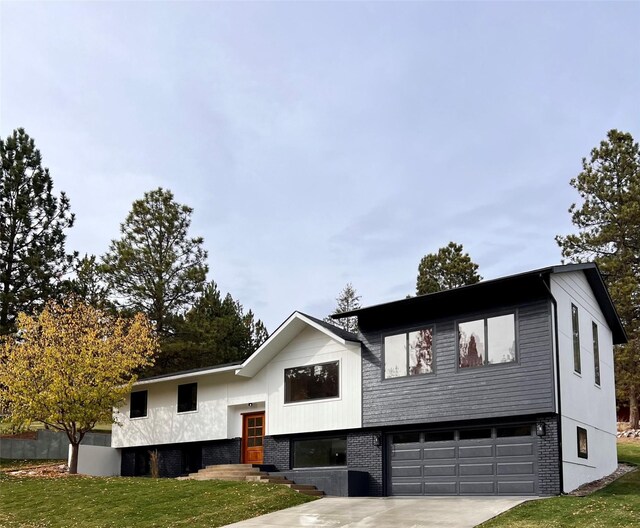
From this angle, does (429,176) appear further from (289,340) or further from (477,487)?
(477,487)

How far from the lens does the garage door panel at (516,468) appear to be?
17.3 m

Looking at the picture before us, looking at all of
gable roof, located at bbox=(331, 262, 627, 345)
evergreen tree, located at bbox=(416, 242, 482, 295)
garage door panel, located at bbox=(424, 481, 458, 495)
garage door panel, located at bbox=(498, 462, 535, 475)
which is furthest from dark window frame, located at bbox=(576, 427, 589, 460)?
evergreen tree, located at bbox=(416, 242, 482, 295)

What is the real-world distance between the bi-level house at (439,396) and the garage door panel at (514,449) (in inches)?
1.4

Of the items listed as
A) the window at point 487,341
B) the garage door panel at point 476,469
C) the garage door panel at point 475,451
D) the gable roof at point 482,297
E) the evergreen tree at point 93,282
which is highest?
the evergreen tree at point 93,282

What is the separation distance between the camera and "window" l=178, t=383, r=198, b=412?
25.5 meters

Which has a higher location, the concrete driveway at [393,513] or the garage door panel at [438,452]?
the garage door panel at [438,452]

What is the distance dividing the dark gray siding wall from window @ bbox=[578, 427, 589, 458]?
78.1 inches

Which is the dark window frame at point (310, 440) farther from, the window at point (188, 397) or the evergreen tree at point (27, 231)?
the evergreen tree at point (27, 231)

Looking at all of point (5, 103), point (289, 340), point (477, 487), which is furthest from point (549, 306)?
point (5, 103)

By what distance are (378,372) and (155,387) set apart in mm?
9767

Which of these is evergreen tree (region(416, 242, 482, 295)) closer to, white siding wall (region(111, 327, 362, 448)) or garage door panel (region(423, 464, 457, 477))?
white siding wall (region(111, 327, 362, 448))

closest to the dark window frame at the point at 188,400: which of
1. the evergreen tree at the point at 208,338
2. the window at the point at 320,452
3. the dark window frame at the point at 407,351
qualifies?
the window at the point at 320,452

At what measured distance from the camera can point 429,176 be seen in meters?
23.1

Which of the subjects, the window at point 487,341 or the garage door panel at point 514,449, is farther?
the window at point 487,341
